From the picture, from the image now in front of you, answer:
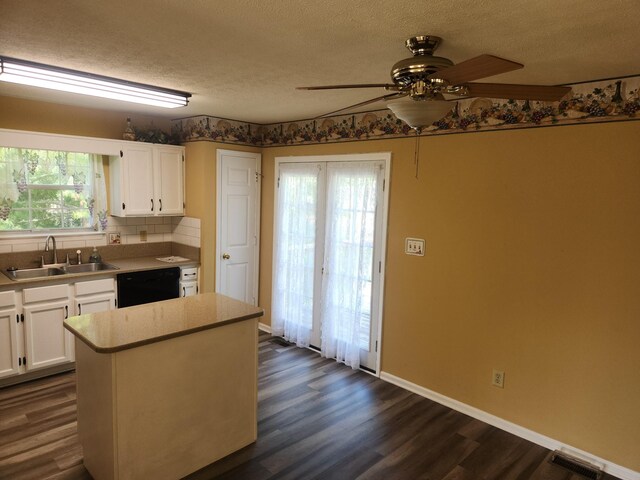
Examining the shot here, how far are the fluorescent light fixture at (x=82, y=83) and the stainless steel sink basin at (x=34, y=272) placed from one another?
1811mm

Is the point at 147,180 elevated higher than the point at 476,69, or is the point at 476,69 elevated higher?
the point at 476,69

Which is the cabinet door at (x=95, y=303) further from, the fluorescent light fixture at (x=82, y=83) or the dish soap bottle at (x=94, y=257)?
the fluorescent light fixture at (x=82, y=83)

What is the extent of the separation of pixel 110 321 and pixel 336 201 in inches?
92.8

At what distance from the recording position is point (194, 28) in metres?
1.97

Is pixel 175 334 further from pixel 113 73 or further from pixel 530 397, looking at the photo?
pixel 530 397

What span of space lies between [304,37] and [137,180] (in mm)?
2955

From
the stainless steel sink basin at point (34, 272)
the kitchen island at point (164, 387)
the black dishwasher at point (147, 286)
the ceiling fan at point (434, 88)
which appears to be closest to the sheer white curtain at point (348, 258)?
the kitchen island at point (164, 387)

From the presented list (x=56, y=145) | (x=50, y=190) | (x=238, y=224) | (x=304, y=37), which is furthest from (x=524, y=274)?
(x=50, y=190)

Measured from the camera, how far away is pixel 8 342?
3525mm

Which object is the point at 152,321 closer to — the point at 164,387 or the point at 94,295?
the point at 164,387

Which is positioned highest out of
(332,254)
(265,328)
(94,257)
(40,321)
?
(332,254)

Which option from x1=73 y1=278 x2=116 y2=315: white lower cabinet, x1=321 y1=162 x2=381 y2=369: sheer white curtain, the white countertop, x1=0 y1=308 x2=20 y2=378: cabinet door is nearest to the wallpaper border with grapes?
x1=321 y1=162 x2=381 y2=369: sheer white curtain

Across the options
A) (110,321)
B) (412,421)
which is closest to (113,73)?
(110,321)

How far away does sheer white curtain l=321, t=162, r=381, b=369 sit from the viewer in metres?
4.00
